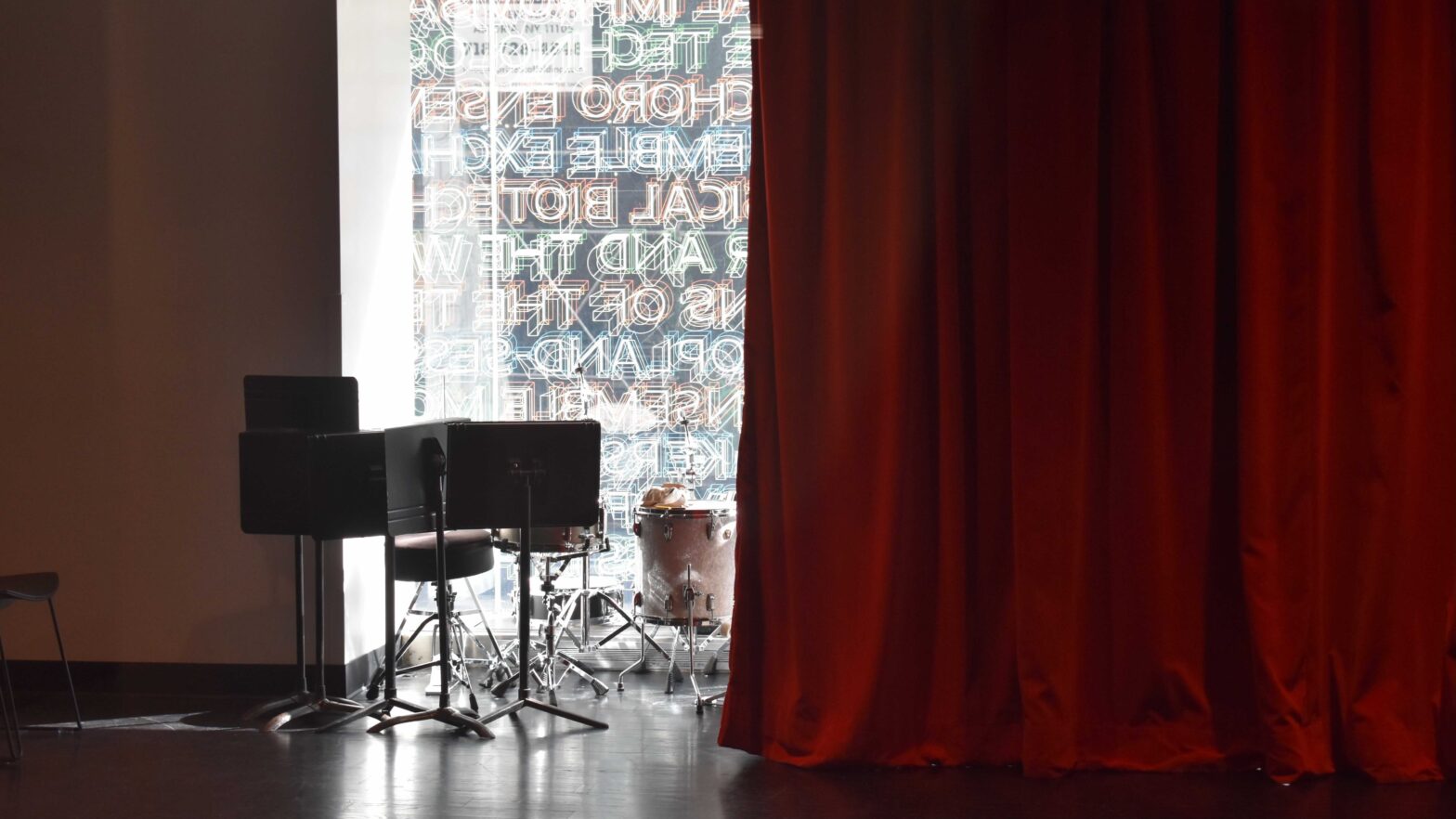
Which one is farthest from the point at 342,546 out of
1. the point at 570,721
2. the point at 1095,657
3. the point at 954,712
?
the point at 1095,657

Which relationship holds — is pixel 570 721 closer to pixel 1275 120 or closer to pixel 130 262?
pixel 130 262

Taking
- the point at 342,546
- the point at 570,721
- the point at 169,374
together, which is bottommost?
the point at 570,721

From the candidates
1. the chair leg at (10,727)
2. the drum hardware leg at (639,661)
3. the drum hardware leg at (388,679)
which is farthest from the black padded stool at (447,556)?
the chair leg at (10,727)

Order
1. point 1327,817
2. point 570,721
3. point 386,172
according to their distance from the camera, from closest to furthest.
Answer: point 1327,817
point 570,721
point 386,172

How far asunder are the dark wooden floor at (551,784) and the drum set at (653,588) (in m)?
0.45

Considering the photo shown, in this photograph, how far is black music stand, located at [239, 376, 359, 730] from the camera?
4.41 meters

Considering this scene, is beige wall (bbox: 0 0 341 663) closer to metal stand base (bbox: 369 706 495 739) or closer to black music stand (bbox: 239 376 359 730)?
black music stand (bbox: 239 376 359 730)

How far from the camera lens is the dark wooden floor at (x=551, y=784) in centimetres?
350

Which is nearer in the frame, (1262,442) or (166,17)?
(1262,442)

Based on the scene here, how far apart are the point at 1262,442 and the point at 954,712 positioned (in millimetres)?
1307

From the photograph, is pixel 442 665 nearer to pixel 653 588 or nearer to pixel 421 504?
pixel 421 504

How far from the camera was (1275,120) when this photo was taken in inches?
149

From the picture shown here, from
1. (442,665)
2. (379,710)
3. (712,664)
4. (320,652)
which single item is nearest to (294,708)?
(320,652)

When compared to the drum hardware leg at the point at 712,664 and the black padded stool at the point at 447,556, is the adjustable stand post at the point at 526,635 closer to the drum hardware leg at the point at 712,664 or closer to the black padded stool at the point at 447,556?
the black padded stool at the point at 447,556
